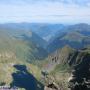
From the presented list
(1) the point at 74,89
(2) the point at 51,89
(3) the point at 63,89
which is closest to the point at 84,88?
(1) the point at 74,89

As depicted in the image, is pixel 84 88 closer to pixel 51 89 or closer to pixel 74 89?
pixel 74 89

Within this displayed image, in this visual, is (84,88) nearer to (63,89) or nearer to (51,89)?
(51,89)

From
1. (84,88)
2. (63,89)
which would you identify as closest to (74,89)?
(84,88)

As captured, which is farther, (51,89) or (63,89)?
(63,89)

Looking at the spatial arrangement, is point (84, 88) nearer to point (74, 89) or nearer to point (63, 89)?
point (74, 89)

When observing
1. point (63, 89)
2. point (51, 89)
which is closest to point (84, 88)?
point (51, 89)

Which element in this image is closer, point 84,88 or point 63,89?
point 84,88
